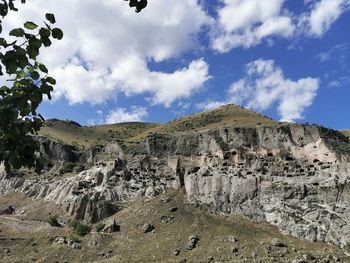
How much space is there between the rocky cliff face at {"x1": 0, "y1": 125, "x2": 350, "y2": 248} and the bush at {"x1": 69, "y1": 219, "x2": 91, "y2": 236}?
3884 mm

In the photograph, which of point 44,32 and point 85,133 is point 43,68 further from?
point 85,133

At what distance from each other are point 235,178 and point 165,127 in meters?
50.1

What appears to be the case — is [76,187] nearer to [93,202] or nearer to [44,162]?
[93,202]

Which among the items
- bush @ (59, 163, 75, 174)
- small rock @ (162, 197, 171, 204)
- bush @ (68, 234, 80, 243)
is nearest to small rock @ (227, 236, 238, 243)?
small rock @ (162, 197, 171, 204)

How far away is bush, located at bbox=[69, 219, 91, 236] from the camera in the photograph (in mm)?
70812

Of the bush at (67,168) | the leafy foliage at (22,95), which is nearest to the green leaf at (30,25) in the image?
the leafy foliage at (22,95)

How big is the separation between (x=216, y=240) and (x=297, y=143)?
3177cm

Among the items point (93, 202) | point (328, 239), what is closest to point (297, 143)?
point (328, 239)

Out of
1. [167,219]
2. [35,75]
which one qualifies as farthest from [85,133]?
[35,75]

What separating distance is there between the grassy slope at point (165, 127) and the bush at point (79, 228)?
4270 centimetres

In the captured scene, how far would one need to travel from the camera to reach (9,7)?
475 cm

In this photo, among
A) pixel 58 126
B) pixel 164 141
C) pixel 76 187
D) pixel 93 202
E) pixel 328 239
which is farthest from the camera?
pixel 58 126

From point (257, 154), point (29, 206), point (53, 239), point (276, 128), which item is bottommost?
point (53, 239)

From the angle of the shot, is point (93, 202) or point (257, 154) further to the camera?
point (257, 154)
